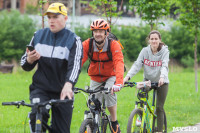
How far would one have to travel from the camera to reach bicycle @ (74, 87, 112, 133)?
5285mm

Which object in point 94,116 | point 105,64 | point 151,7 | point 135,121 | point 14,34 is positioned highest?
point 14,34

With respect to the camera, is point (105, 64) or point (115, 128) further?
point (115, 128)

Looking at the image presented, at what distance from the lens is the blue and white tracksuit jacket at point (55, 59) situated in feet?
14.2

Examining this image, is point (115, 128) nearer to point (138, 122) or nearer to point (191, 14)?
point (138, 122)

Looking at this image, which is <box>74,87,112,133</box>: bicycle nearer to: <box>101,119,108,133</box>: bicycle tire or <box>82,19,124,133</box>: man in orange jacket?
<box>101,119,108,133</box>: bicycle tire

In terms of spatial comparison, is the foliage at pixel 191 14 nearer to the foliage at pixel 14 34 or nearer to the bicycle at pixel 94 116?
the bicycle at pixel 94 116

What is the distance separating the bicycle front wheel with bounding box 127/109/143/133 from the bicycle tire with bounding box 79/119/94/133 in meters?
1.01

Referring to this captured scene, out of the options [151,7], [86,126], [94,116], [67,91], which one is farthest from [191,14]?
[67,91]

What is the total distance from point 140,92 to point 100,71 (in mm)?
793

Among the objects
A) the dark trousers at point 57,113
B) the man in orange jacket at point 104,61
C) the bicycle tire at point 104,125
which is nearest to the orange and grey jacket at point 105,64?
the man in orange jacket at point 104,61

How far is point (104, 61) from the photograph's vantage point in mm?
6176

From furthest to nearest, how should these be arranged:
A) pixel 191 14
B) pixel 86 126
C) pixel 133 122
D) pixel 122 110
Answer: pixel 191 14, pixel 122 110, pixel 133 122, pixel 86 126

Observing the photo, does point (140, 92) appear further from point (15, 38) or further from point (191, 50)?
point (191, 50)

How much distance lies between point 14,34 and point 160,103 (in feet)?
84.7
